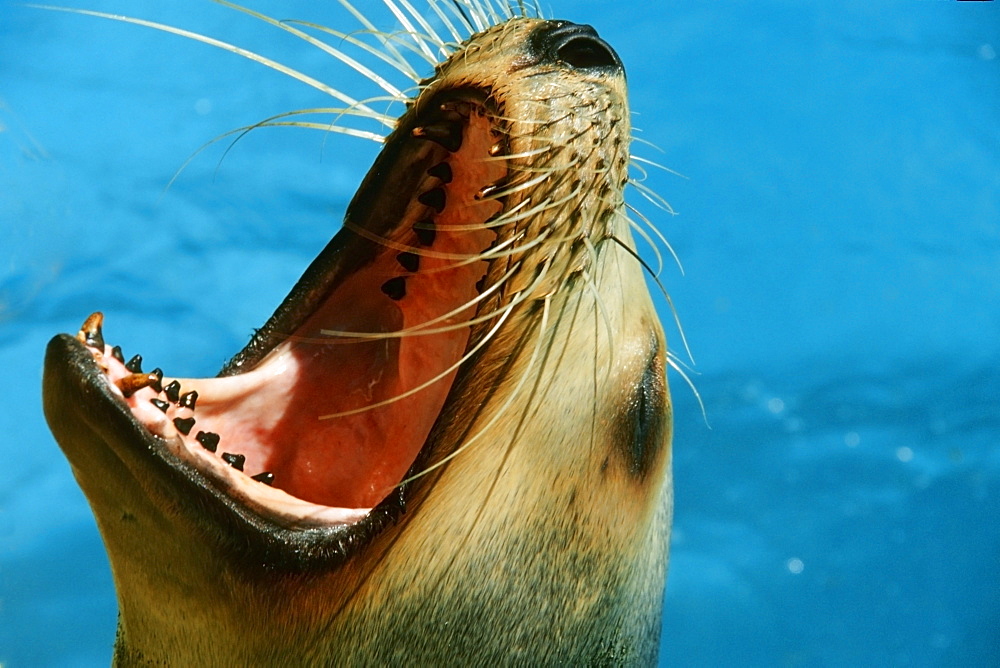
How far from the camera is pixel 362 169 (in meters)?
5.40

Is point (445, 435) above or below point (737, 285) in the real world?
above

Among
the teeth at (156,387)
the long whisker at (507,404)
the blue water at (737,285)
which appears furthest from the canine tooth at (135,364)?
the blue water at (737,285)

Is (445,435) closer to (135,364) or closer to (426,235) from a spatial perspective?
(135,364)

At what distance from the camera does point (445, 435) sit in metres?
1.43

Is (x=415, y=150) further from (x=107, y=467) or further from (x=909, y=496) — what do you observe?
(x=909, y=496)

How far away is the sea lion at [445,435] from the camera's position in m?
1.32

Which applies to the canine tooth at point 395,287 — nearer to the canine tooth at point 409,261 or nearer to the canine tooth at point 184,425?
the canine tooth at point 409,261

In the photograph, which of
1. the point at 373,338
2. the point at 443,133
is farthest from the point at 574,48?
the point at 373,338

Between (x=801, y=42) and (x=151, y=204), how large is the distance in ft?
12.2

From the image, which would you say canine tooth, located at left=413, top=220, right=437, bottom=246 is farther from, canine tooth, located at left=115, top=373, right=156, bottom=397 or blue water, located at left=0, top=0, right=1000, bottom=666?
blue water, located at left=0, top=0, right=1000, bottom=666

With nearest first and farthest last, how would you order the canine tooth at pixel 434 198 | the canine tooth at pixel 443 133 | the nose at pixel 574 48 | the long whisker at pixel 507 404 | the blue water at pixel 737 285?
the long whisker at pixel 507 404 → the nose at pixel 574 48 → the canine tooth at pixel 443 133 → the canine tooth at pixel 434 198 → the blue water at pixel 737 285

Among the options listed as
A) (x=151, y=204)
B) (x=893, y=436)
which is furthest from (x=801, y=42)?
(x=151, y=204)

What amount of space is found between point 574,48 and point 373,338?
2.10ft

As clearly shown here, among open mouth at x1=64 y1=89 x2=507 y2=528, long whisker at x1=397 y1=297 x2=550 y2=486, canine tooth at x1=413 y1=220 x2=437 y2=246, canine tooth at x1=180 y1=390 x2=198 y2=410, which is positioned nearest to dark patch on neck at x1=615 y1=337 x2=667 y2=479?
long whisker at x1=397 y1=297 x2=550 y2=486
